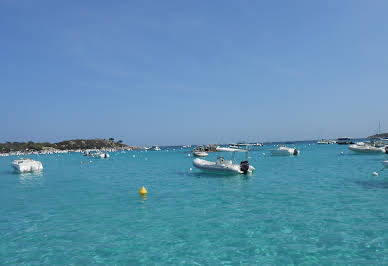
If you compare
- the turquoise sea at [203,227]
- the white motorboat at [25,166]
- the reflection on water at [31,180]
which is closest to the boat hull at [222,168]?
the turquoise sea at [203,227]

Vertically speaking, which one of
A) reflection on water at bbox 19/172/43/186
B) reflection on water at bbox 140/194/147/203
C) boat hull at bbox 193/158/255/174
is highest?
A: boat hull at bbox 193/158/255/174

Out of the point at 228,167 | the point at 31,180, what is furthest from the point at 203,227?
the point at 31,180

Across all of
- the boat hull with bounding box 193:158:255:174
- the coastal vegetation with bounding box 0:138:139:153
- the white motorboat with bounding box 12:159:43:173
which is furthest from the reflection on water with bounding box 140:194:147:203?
the coastal vegetation with bounding box 0:138:139:153

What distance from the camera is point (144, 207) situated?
16.9 m

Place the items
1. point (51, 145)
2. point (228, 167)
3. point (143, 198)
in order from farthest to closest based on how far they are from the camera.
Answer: point (51, 145) → point (228, 167) → point (143, 198)

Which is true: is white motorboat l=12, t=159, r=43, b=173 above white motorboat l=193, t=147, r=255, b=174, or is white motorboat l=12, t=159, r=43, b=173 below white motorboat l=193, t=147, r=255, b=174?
below

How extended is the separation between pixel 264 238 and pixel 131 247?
506 centimetres

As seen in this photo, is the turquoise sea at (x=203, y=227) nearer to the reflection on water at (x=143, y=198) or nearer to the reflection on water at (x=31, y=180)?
the reflection on water at (x=143, y=198)

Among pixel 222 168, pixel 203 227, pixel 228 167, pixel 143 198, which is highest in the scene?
pixel 228 167

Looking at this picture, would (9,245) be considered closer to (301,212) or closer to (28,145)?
(301,212)

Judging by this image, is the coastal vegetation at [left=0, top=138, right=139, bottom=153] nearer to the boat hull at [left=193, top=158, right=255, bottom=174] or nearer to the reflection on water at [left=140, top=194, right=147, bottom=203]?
the boat hull at [left=193, top=158, right=255, bottom=174]

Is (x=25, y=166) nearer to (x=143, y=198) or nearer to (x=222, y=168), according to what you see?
(x=222, y=168)

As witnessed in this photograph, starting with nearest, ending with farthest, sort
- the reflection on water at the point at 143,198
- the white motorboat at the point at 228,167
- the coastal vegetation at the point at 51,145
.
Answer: the reflection on water at the point at 143,198, the white motorboat at the point at 228,167, the coastal vegetation at the point at 51,145

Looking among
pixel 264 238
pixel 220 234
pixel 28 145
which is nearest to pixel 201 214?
pixel 220 234
